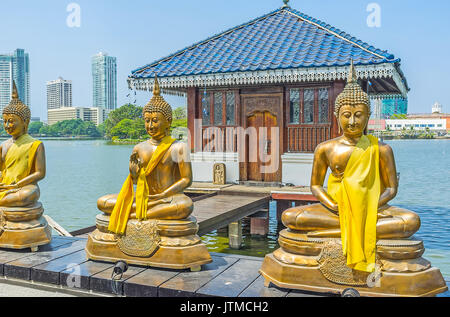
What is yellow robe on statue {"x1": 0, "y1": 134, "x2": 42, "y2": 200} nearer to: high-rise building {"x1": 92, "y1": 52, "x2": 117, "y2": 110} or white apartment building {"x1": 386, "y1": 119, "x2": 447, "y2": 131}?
high-rise building {"x1": 92, "y1": 52, "x2": 117, "y2": 110}

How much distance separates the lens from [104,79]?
124ft

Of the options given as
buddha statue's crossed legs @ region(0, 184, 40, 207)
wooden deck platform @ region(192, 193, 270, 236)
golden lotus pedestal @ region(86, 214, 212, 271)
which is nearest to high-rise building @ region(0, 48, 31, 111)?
wooden deck platform @ region(192, 193, 270, 236)

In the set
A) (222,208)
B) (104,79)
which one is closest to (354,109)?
(222,208)

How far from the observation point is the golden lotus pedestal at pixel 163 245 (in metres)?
5.10

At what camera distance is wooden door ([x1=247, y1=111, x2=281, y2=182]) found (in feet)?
42.4

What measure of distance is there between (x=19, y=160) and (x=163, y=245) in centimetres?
245

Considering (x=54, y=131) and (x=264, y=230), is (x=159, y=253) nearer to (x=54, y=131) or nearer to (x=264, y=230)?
(x=264, y=230)

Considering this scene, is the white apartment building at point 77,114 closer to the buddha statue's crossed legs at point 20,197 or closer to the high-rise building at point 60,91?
the high-rise building at point 60,91

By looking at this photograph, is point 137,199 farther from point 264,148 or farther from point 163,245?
point 264,148

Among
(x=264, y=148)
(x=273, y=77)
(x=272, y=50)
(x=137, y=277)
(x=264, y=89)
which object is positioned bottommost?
(x=137, y=277)

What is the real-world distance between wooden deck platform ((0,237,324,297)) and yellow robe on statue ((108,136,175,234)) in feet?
1.69

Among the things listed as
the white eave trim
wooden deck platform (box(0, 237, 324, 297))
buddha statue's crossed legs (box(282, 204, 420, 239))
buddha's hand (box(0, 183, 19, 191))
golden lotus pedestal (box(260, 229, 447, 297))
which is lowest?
wooden deck platform (box(0, 237, 324, 297))

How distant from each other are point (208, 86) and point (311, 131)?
10.6 ft

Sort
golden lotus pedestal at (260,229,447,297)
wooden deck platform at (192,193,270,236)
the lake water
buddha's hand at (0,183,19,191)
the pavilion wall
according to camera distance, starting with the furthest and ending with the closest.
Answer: the lake water
the pavilion wall
wooden deck platform at (192,193,270,236)
buddha's hand at (0,183,19,191)
golden lotus pedestal at (260,229,447,297)
